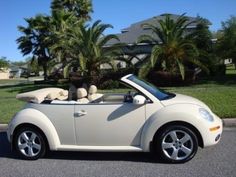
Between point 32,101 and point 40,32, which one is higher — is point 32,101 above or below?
below

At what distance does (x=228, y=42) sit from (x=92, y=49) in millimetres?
8498

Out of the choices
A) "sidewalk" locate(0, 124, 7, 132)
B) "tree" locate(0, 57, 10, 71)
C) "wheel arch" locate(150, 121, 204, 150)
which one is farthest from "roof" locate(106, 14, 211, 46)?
"tree" locate(0, 57, 10, 71)

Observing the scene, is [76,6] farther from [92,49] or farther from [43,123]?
[43,123]

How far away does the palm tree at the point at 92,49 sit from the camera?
21516 millimetres

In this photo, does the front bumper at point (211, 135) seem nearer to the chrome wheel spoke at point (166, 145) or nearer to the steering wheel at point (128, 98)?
the chrome wheel spoke at point (166, 145)

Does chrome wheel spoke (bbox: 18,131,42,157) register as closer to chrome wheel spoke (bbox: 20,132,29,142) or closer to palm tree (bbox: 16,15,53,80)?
chrome wheel spoke (bbox: 20,132,29,142)

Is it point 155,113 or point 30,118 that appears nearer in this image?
point 155,113

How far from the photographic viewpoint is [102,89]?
21.1 m

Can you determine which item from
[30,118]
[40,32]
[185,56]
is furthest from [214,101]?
[40,32]

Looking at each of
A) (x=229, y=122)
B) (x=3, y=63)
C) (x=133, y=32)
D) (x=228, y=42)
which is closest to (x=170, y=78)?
(x=228, y=42)

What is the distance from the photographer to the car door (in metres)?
6.36

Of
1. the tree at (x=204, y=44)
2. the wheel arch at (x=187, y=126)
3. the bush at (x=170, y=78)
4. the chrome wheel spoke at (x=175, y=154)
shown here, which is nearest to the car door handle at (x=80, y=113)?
the wheel arch at (x=187, y=126)

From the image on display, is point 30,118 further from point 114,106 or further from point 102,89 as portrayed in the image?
point 102,89

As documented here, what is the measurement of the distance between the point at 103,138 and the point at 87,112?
0.51 meters
